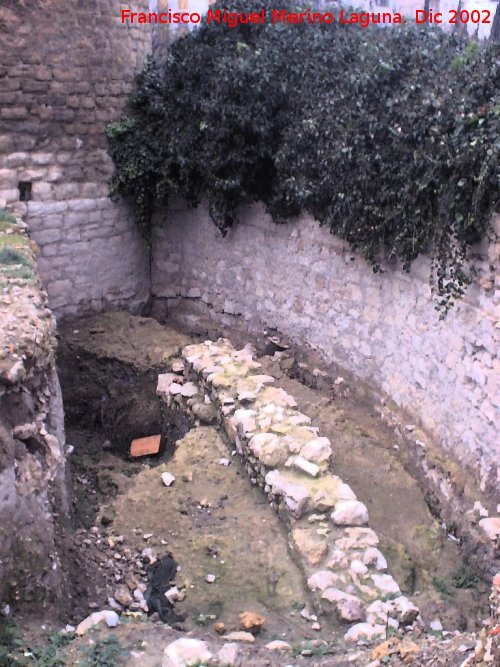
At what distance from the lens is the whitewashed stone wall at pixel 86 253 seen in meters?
8.65

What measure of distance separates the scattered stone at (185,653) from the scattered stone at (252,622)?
66cm

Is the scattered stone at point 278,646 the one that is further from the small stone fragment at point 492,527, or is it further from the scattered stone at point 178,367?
the scattered stone at point 178,367

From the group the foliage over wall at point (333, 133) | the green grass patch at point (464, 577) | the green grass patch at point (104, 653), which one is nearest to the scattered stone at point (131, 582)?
the green grass patch at point (104, 653)

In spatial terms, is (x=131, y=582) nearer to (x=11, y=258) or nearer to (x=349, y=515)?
(x=349, y=515)

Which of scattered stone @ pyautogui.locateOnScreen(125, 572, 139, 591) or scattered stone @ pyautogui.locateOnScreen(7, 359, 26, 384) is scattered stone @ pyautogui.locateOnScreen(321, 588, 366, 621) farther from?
scattered stone @ pyautogui.locateOnScreen(7, 359, 26, 384)

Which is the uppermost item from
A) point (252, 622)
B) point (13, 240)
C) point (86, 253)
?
point (13, 240)

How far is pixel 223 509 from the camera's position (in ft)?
17.8

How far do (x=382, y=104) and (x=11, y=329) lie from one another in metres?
3.98

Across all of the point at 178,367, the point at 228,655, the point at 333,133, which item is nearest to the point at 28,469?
the point at 228,655

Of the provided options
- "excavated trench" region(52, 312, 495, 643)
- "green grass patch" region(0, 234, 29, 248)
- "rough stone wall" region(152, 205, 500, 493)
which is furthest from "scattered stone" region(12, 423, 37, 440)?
"rough stone wall" region(152, 205, 500, 493)

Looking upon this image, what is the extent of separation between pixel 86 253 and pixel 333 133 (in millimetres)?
3974

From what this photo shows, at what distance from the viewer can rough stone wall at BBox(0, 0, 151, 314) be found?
26.2 feet

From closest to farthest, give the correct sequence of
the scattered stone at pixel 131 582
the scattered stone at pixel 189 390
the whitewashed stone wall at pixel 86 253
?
the scattered stone at pixel 131 582
the scattered stone at pixel 189 390
the whitewashed stone wall at pixel 86 253

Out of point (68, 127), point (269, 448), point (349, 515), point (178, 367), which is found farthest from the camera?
point (68, 127)
